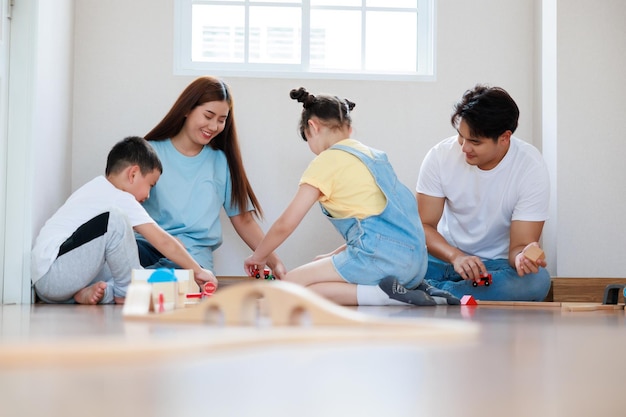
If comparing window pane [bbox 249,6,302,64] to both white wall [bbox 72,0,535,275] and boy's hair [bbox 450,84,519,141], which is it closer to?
white wall [bbox 72,0,535,275]

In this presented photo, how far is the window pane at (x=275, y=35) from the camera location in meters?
4.11

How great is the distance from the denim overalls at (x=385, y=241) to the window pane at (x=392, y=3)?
1.30m

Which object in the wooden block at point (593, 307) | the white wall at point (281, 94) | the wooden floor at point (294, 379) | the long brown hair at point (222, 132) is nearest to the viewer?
the wooden floor at point (294, 379)

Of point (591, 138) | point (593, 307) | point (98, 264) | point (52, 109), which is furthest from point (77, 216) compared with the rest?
point (591, 138)

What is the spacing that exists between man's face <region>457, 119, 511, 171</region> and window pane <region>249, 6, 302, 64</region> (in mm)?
1078

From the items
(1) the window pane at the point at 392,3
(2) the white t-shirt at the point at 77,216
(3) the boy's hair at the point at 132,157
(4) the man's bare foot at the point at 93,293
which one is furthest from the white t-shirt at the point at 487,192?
(4) the man's bare foot at the point at 93,293

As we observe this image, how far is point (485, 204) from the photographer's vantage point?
3.50 m

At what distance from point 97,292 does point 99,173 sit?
4.17ft

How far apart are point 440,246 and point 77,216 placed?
1.39 meters

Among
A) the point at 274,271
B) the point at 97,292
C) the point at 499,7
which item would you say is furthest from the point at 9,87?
the point at 499,7

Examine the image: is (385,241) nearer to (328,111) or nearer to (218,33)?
(328,111)

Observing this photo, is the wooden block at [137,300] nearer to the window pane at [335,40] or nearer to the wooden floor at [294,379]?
the wooden floor at [294,379]

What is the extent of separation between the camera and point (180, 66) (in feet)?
13.3

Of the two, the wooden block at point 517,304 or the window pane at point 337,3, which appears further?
the window pane at point 337,3
